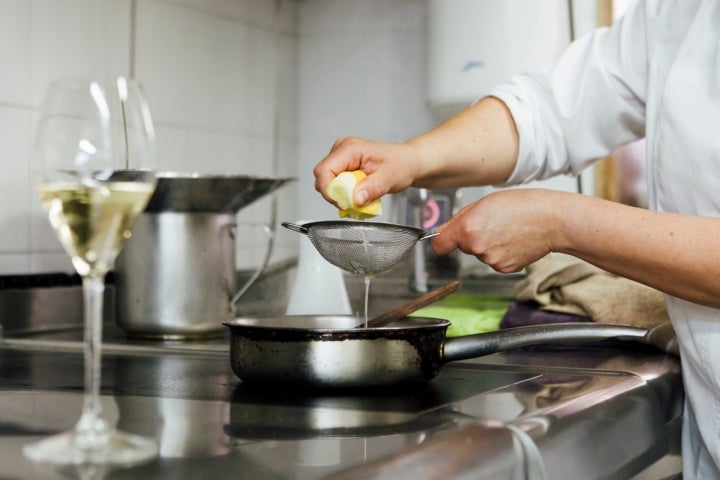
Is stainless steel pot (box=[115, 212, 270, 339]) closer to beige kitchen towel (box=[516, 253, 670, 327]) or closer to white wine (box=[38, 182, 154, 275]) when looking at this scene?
beige kitchen towel (box=[516, 253, 670, 327])

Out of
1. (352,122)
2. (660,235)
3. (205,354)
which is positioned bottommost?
(205,354)

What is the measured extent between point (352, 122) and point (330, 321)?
1.42 metres

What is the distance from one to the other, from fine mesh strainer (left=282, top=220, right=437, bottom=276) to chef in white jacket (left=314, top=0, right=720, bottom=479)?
0.10 ft

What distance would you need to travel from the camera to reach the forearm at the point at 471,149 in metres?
1.11

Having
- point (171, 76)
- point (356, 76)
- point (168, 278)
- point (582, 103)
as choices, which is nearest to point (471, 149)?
point (582, 103)

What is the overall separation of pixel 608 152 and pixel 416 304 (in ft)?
1.33

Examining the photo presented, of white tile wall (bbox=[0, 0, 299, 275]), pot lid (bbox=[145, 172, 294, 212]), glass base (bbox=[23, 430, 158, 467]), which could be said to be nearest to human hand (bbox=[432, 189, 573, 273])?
pot lid (bbox=[145, 172, 294, 212])

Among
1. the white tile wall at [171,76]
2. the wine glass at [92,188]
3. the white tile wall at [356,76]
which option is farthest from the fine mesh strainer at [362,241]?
the white tile wall at [356,76]

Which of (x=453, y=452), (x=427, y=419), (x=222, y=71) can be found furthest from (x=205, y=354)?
(x=222, y=71)

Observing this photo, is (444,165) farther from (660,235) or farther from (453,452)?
(453,452)

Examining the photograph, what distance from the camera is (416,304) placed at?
0.94 metres

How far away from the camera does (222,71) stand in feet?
6.88

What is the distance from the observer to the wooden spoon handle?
0.94 meters

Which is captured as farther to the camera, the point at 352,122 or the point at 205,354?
the point at 352,122
